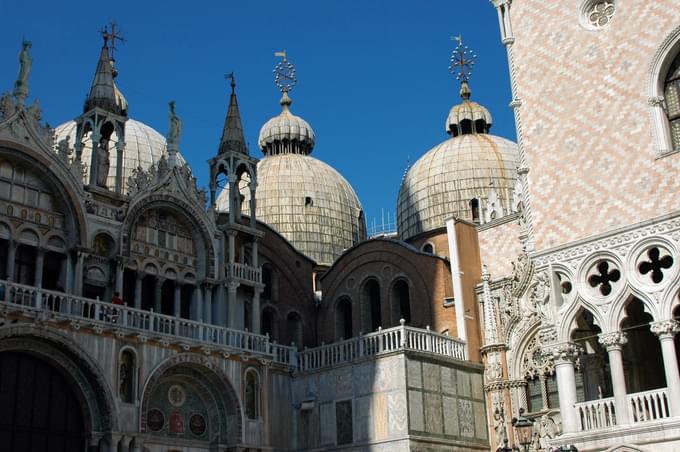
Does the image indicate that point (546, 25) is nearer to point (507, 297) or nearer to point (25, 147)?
point (507, 297)

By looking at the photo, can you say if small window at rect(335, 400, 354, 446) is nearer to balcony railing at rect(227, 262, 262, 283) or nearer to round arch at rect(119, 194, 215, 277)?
balcony railing at rect(227, 262, 262, 283)

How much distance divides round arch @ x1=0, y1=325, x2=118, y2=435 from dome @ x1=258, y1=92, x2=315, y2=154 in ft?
77.1

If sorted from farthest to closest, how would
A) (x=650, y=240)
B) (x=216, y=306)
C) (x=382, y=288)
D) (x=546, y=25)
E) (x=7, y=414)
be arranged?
1. (x=382, y=288)
2. (x=216, y=306)
3. (x=546, y=25)
4. (x=7, y=414)
5. (x=650, y=240)

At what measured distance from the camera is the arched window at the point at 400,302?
26156 millimetres

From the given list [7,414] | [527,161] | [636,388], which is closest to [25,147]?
[7,414]

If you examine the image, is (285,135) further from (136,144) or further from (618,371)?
(618,371)

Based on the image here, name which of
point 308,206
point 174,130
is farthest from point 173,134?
point 308,206

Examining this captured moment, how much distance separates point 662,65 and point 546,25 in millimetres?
2820

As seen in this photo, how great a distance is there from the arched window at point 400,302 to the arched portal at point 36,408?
1044cm

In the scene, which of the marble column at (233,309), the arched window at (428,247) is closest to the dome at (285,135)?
the arched window at (428,247)

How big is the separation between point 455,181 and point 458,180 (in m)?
0.13

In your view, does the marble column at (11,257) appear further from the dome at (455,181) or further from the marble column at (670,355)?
the dome at (455,181)

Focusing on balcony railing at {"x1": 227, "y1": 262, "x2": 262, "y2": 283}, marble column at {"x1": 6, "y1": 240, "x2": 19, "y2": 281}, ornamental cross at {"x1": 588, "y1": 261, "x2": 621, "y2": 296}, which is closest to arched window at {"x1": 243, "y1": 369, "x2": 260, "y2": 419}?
balcony railing at {"x1": 227, "y1": 262, "x2": 262, "y2": 283}

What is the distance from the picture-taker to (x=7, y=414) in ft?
56.7
